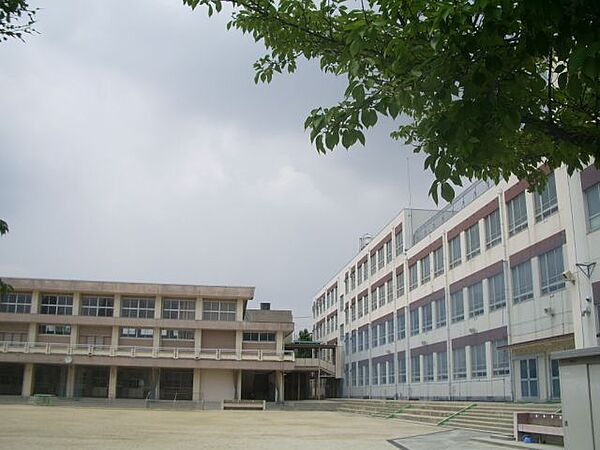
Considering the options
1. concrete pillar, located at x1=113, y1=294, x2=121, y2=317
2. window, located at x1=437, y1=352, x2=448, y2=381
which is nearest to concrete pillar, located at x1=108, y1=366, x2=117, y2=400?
concrete pillar, located at x1=113, y1=294, x2=121, y2=317

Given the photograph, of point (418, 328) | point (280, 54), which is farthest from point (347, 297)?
point (280, 54)

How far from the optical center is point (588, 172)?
2108cm

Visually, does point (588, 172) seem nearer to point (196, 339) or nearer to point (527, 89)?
point (527, 89)

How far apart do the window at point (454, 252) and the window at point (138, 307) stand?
2831cm

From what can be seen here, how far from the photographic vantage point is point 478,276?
34.1 metres

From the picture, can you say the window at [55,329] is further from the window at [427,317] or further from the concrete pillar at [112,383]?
the window at [427,317]

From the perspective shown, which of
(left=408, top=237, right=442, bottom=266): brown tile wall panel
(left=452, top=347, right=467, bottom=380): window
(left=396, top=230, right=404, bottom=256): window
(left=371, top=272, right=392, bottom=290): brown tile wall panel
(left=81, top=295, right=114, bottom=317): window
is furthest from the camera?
(left=81, top=295, right=114, bottom=317): window

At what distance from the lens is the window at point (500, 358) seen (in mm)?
30750

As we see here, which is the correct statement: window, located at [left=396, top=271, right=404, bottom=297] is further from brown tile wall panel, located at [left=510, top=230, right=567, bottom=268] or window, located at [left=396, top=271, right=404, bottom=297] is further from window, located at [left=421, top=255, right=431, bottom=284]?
brown tile wall panel, located at [left=510, top=230, right=567, bottom=268]

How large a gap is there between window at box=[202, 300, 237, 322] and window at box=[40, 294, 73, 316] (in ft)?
37.6

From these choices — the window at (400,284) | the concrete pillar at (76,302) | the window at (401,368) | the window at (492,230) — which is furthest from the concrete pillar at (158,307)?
the window at (492,230)

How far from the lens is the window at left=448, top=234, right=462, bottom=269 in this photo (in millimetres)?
37438

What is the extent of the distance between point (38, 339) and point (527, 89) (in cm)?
5606

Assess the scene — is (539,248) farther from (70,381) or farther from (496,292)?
(70,381)
